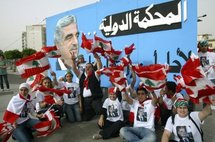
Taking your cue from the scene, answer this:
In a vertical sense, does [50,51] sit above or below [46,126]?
above

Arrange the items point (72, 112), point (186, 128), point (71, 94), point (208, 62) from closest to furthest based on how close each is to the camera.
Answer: point (186, 128), point (208, 62), point (72, 112), point (71, 94)

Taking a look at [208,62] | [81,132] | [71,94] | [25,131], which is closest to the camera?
[25,131]

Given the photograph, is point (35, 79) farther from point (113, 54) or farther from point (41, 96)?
point (113, 54)

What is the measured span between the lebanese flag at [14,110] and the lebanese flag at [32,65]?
3.17 feet

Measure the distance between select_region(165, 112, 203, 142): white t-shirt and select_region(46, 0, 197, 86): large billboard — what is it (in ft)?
7.13

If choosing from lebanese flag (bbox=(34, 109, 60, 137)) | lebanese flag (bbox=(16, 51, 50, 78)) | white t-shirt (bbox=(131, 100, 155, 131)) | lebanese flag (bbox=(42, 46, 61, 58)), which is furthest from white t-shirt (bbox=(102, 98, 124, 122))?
lebanese flag (bbox=(42, 46, 61, 58))

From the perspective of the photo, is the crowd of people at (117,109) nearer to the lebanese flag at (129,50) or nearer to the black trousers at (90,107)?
the black trousers at (90,107)

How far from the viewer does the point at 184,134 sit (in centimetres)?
396

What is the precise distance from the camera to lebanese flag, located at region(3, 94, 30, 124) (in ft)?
15.9

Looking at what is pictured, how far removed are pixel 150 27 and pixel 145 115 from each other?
2686 mm

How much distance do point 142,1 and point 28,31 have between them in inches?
3666

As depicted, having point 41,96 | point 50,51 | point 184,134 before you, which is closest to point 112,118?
point 41,96

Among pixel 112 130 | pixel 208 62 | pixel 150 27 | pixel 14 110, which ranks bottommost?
pixel 112 130

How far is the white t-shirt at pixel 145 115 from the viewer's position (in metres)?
4.68
